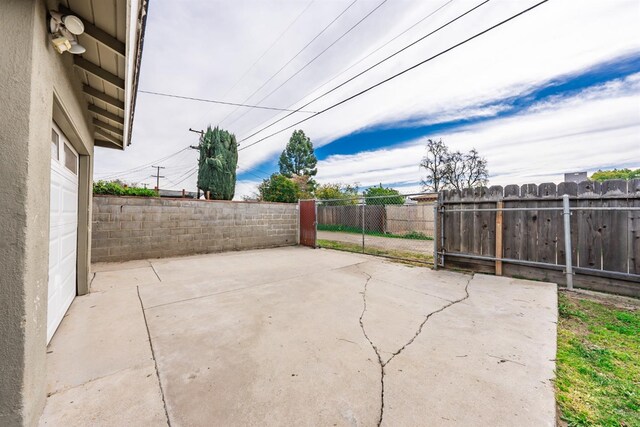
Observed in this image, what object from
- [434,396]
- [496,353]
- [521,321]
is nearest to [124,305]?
[434,396]

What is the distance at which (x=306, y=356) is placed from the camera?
6.58 ft

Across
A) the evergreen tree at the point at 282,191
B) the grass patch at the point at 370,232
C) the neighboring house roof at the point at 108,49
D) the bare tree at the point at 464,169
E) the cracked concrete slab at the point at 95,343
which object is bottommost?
the cracked concrete slab at the point at 95,343

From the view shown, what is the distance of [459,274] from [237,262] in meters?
5.12

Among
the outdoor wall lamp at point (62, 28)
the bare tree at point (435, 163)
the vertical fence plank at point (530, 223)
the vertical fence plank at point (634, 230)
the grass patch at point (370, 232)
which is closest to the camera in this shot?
the outdoor wall lamp at point (62, 28)

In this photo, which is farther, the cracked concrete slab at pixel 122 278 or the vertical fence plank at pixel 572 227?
the cracked concrete slab at pixel 122 278

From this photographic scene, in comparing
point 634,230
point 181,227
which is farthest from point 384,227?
point 181,227

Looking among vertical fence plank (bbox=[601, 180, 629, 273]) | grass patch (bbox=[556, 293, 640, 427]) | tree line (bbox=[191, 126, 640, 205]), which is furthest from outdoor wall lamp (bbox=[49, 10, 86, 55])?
Result: tree line (bbox=[191, 126, 640, 205])

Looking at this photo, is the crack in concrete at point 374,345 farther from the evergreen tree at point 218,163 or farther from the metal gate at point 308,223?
the evergreen tree at point 218,163

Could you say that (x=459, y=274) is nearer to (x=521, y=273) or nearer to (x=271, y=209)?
(x=521, y=273)

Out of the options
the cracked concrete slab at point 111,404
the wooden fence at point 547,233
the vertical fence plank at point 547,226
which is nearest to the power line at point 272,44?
the wooden fence at point 547,233

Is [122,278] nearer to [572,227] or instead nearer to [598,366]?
[598,366]

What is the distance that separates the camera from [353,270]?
16.8 feet

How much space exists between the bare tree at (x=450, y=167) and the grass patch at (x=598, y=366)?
50.4 feet

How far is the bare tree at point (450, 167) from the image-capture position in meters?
16.8
